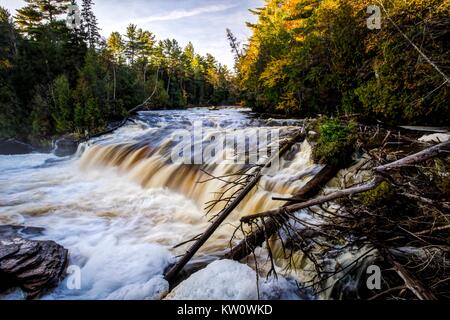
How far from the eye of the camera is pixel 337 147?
5.03 meters

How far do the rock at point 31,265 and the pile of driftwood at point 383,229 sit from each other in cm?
177

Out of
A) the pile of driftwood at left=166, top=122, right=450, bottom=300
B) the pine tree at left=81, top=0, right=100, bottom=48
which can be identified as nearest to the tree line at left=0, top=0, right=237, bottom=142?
the pine tree at left=81, top=0, right=100, bottom=48

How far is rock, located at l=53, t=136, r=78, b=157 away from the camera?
1378 centimetres

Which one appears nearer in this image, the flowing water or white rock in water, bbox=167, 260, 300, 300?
white rock in water, bbox=167, 260, 300, 300

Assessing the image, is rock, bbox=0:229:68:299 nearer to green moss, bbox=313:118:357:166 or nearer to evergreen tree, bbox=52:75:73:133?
green moss, bbox=313:118:357:166

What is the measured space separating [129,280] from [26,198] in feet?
18.7

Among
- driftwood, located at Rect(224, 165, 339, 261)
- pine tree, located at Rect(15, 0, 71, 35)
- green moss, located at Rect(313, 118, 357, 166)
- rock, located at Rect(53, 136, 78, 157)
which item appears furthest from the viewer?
pine tree, located at Rect(15, 0, 71, 35)

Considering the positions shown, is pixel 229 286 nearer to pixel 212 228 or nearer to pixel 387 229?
pixel 212 228

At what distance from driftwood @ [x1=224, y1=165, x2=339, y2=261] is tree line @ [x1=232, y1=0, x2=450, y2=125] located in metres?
2.18

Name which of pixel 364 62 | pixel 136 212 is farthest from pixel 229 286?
pixel 364 62

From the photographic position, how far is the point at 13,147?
1630 cm

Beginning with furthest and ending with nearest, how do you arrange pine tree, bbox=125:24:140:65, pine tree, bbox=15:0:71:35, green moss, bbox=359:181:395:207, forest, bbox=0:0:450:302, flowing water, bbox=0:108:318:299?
pine tree, bbox=125:24:140:65, pine tree, bbox=15:0:71:35, flowing water, bbox=0:108:318:299, green moss, bbox=359:181:395:207, forest, bbox=0:0:450:302

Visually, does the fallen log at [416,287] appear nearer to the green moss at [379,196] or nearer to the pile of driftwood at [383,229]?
the pile of driftwood at [383,229]
